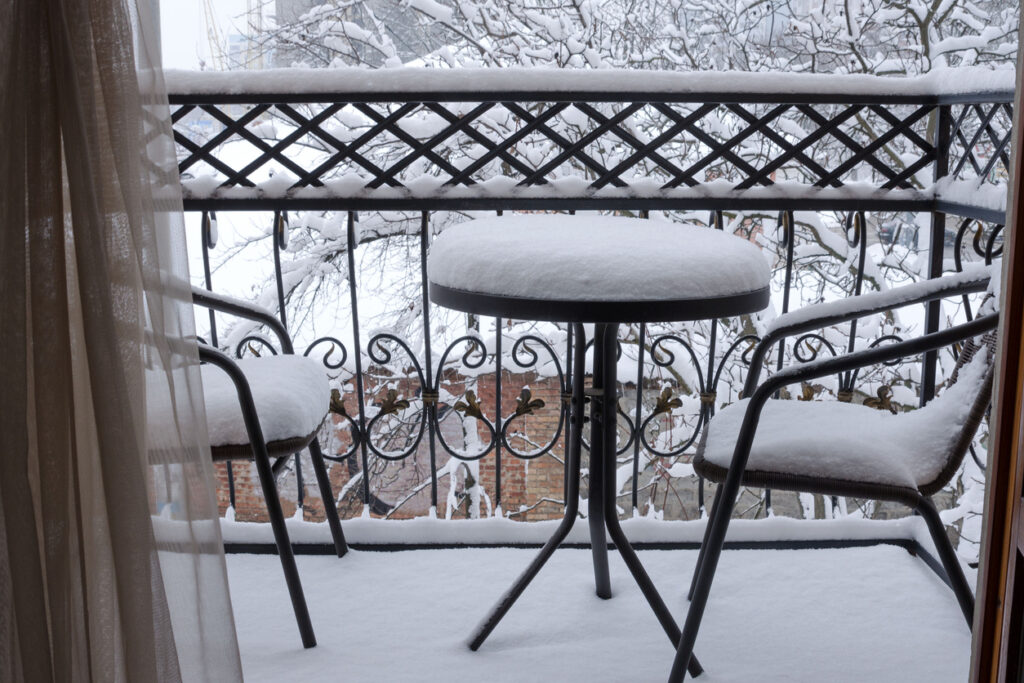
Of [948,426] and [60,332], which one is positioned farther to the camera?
[948,426]

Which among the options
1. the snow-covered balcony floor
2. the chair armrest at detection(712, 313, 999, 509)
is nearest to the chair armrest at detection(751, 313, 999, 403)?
the chair armrest at detection(712, 313, 999, 509)

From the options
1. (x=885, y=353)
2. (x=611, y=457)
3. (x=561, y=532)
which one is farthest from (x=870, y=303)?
(x=561, y=532)

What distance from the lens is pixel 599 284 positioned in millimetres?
1312

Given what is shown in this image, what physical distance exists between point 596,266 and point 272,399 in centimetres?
69

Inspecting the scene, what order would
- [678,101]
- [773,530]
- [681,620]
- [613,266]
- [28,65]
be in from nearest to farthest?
[28,65], [613,266], [681,620], [678,101], [773,530]

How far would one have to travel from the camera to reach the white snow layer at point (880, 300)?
1547 millimetres

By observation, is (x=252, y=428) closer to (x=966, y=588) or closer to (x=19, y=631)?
(x=19, y=631)

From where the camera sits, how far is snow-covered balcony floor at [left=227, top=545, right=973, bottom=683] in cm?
166

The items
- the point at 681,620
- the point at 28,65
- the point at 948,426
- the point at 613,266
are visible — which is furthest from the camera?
the point at 681,620

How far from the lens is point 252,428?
60.5 inches

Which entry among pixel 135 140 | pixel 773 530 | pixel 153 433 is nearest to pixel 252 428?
pixel 153 433

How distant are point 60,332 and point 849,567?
1.83 metres

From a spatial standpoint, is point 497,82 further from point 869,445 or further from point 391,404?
point 869,445

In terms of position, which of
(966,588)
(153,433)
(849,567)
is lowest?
(849,567)
